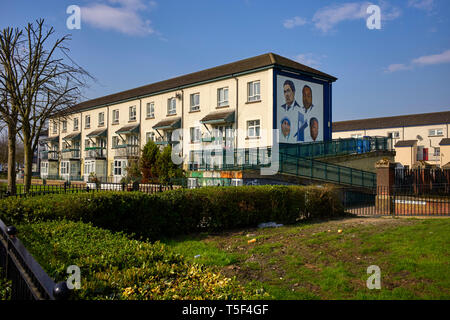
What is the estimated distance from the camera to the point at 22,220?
745cm

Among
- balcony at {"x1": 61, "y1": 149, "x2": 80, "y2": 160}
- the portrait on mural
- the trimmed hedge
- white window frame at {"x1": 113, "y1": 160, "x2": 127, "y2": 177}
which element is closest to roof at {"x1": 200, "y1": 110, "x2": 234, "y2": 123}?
the portrait on mural

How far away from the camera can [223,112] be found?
29.3 m

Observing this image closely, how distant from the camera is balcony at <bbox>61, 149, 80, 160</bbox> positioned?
4862 cm

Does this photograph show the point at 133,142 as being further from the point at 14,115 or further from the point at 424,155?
the point at 424,155

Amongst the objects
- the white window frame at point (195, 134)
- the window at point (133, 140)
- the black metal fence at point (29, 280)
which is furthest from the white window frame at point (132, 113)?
the black metal fence at point (29, 280)

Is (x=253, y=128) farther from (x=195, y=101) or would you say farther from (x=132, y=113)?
(x=132, y=113)

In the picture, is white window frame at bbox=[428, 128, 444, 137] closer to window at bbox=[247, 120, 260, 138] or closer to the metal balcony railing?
window at bbox=[247, 120, 260, 138]

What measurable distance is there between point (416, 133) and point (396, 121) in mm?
5270

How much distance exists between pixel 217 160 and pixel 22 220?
68.6ft

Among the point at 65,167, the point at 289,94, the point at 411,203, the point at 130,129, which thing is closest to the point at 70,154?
the point at 65,167

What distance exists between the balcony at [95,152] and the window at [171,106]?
13.3 meters

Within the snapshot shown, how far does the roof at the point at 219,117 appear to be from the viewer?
2807 centimetres

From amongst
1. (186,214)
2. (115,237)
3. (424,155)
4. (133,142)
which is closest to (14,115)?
(186,214)
